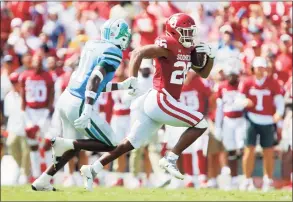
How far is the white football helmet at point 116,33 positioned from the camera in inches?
449

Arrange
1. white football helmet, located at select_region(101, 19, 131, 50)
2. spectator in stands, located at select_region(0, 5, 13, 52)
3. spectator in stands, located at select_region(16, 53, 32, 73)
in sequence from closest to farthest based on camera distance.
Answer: white football helmet, located at select_region(101, 19, 131, 50), spectator in stands, located at select_region(16, 53, 32, 73), spectator in stands, located at select_region(0, 5, 13, 52)

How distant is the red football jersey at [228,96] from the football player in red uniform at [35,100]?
2327mm

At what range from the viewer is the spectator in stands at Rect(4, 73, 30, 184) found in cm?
1544

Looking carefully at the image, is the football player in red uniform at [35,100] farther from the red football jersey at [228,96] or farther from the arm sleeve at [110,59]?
the arm sleeve at [110,59]

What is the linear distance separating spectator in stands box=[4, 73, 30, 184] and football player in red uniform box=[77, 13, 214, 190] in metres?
4.09

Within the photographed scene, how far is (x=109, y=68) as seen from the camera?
11.1 m

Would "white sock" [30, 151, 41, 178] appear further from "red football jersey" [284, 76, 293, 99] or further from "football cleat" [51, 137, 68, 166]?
"football cleat" [51, 137, 68, 166]

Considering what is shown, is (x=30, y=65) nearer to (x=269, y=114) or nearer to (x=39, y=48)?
(x=39, y=48)

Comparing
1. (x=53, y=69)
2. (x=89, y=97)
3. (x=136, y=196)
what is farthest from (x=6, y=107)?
(x=89, y=97)

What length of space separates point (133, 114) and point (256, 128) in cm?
163

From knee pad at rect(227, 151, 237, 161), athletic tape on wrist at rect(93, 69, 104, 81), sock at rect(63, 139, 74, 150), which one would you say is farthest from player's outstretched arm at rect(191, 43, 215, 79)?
knee pad at rect(227, 151, 237, 161)

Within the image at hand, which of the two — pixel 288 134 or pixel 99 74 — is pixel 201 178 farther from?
pixel 99 74

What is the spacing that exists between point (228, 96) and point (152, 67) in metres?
1.18

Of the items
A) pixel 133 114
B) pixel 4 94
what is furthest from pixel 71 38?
pixel 133 114
